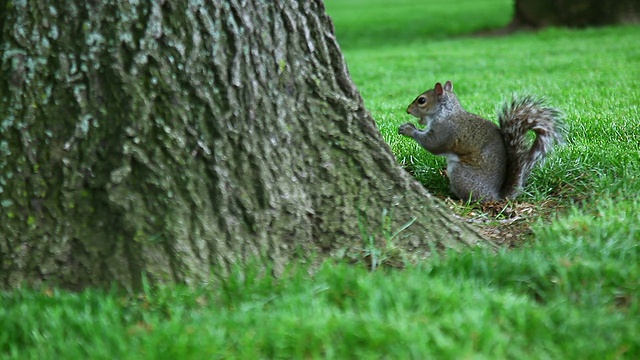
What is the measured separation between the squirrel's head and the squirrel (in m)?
0.18

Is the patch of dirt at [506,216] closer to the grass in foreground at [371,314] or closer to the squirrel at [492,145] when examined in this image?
the squirrel at [492,145]

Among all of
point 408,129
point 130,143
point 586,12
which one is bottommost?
point 586,12

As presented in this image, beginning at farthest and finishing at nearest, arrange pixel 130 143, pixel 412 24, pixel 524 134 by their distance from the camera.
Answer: pixel 412 24 → pixel 524 134 → pixel 130 143

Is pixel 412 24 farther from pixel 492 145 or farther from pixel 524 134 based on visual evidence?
pixel 524 134

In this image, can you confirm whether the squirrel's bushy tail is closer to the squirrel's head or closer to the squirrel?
the squirrel

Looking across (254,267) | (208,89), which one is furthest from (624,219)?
(208,89)

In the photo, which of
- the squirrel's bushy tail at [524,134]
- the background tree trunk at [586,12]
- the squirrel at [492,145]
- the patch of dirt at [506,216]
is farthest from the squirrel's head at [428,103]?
the background tree trunk at [586,12]

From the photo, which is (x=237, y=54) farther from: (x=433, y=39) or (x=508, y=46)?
(x=433, y=39)

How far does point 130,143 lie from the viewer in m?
2.82

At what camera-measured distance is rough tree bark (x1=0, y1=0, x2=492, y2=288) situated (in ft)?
9.25

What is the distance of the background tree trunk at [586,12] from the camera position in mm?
15930

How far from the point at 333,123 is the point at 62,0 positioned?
113 centimetres

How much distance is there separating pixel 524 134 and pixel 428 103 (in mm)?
794

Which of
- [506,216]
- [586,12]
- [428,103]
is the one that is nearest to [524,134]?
[506,216]
